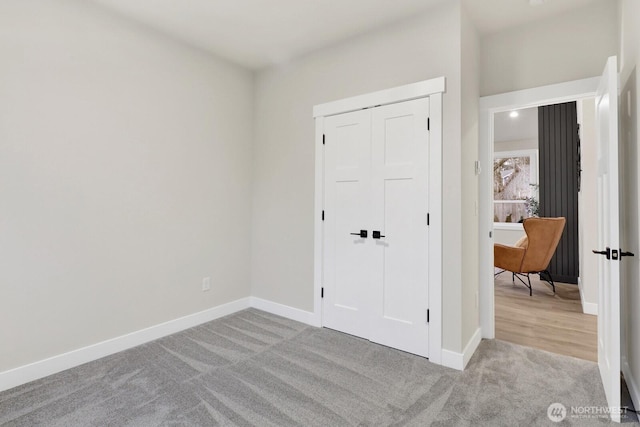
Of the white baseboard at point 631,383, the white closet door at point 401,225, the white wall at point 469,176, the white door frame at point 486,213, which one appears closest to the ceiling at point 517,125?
the white door frame at point 486,213

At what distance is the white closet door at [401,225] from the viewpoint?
2660 millimetres

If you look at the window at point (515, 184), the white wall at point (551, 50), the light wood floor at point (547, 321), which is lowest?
the light wood floor at point (547, 321)

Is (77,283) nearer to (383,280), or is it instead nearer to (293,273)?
(293,273)

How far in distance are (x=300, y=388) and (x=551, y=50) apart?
3.28 m

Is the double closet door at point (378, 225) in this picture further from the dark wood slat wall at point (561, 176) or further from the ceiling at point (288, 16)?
the dark wood slat wall at point (561, 176)

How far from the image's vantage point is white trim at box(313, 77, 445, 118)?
8.50 feet

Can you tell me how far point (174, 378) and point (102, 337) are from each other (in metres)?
0.82

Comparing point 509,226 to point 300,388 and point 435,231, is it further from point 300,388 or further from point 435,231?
point 300,388

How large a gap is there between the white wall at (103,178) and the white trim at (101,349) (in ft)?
0.17

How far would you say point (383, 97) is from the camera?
2854mm

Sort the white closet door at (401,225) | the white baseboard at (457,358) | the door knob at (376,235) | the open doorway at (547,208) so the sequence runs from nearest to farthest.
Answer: the white baseboard at (457,358) → the white closet door at (401,225) → the door knob at (376,235) → the open doorway at (547,208)

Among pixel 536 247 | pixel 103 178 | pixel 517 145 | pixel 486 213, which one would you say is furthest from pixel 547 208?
pixel 103 178

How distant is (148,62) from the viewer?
115 inches

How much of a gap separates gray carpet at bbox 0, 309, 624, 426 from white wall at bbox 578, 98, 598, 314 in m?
1.58
